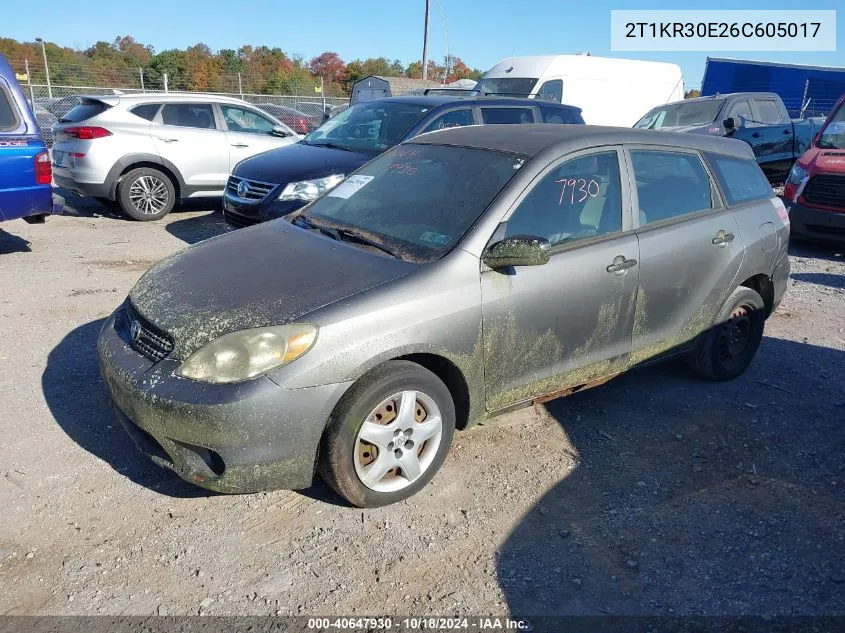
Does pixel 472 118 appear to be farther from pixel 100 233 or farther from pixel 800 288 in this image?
pixel 100 233

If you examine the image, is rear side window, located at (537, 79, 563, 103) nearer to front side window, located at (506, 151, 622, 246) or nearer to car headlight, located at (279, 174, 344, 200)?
car headlight, located at (279, 174, 344, 200)

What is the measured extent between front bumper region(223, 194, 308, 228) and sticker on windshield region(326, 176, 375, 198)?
8.69 feet

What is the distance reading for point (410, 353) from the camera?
3105 millimetres

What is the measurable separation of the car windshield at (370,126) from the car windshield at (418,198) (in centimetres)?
339

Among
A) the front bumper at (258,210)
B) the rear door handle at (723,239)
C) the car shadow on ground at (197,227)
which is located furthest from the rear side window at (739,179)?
the car shadow on ground at (197,227)

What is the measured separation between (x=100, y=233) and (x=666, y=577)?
817cm

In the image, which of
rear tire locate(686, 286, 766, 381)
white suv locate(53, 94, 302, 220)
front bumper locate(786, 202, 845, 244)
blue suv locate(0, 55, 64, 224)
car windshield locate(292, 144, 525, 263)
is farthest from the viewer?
white suv locate(53, 94, 302, 220)

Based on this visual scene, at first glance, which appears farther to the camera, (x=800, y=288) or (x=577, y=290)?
(x=800, y=288)

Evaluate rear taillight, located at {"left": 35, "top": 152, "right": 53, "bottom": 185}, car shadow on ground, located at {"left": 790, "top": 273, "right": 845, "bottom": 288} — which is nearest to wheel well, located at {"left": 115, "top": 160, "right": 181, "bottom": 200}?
rear taillight, located at {"left": 35, "top": 152, "right": 53, "bottom": 185}

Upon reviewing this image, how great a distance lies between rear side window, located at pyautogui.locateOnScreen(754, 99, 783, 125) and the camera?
13.2 metres

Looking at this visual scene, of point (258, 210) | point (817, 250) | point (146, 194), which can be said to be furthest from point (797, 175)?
point (146, 194)

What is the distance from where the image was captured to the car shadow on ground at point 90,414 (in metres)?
3.40

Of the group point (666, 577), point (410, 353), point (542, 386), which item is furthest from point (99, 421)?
point (666, 577)

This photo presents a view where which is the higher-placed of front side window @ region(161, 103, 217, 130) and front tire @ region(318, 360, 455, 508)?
front side window @ region(161, 103, 217, 130)
